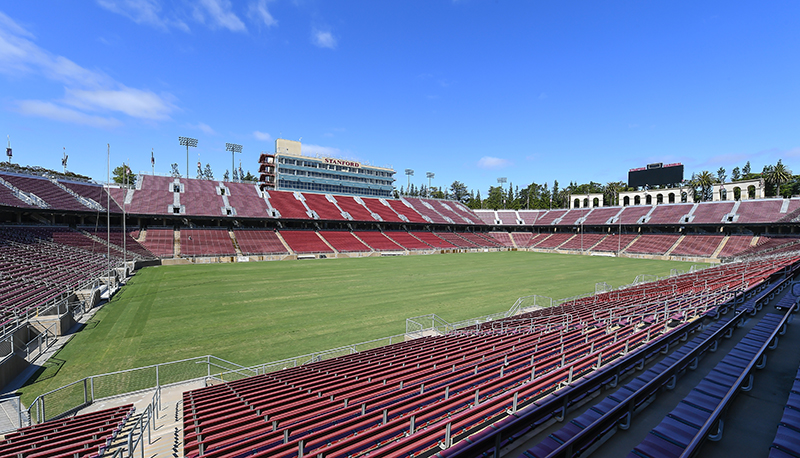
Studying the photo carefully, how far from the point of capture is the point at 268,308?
20.0 meters

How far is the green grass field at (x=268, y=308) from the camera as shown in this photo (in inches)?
529

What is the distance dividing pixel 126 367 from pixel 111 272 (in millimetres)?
19457

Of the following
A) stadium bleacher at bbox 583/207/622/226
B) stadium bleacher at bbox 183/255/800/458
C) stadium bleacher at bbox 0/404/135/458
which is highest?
stadium bleacher at bbox 583/207/622/226

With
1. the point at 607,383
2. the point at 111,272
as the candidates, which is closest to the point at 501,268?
the point at 607,383

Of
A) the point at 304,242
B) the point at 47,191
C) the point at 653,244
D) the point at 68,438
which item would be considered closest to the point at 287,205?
the point at 304,242

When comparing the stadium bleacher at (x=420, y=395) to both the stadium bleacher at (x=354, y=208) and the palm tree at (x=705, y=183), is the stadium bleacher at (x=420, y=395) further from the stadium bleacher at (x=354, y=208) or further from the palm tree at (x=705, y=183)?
the palm tree at (x=705, y=183)

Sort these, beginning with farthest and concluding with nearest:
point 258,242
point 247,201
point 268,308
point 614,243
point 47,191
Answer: point 614,243 < point 247,201 < point 258,242 < point 47,191 < point 268,308

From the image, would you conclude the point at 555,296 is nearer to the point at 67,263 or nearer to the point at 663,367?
the point at 663,367

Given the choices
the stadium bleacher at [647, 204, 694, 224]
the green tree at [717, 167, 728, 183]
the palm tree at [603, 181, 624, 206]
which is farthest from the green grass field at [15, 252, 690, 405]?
the green tree at [717, 167, 728, 183]

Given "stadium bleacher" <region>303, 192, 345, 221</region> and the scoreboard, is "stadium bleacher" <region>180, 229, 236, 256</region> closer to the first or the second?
"stadium bleacher" <region>303, 192, 345, 221</region>

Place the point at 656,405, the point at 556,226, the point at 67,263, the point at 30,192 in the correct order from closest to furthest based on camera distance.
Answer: the point at 656,405 < the point at 67,263 < the point at 30,192 < the point at 556,226

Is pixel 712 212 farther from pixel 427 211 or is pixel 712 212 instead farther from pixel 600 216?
pixel 427 211

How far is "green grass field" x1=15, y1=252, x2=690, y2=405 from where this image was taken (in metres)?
13.4

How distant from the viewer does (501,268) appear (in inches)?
1547
